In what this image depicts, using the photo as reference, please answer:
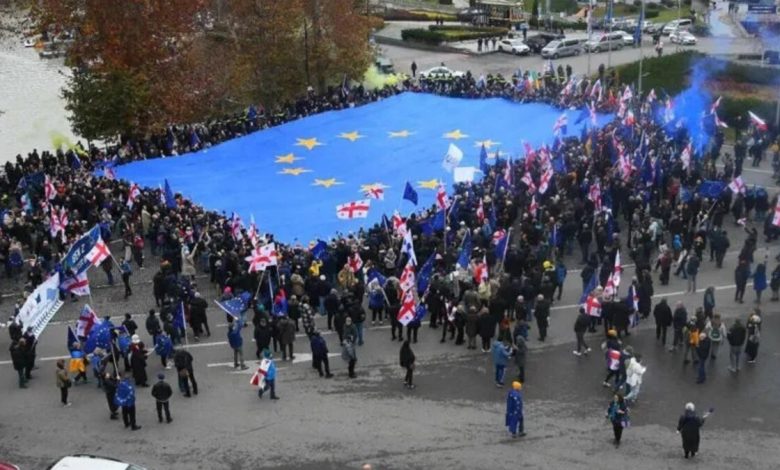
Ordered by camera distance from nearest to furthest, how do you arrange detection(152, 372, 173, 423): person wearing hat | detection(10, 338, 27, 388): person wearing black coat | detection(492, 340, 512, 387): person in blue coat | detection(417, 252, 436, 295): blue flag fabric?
detection(152, 372, 173, 423): person wearing hat → detection(492, 340, 512, 387): person in blue coat → detection(10, 338, 27, 388): person wearing black coat → detection(417, 252, 436, 295): blue flag fabric

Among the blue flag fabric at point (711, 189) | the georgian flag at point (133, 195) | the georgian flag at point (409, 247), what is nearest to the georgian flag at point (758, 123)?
the blue flag fabric at point (711, 189)

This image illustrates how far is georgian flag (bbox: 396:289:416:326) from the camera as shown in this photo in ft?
73.8

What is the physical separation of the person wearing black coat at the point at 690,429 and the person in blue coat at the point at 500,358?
398cm

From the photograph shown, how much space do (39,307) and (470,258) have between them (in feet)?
34.8

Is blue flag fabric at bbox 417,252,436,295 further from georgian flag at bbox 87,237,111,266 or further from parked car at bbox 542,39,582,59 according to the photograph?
parked car at bbox 542,39,582,59

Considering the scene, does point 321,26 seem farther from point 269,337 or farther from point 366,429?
point 366,429

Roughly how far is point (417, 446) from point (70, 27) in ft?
97.9

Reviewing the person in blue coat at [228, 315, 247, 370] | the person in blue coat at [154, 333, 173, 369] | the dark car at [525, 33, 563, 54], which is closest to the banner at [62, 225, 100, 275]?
the person in blue coat at [154, 333, 173, 369]

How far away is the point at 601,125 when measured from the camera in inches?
1522

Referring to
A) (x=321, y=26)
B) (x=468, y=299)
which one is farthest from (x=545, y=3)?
(x=468, y=299)

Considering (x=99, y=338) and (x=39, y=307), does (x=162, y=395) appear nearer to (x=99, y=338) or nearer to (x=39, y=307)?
(x=99, y=338)

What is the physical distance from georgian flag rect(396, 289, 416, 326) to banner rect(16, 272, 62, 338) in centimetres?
739

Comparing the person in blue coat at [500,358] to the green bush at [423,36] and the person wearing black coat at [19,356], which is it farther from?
the green bush at [423,36]

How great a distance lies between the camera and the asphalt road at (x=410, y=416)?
18172 millimetres
